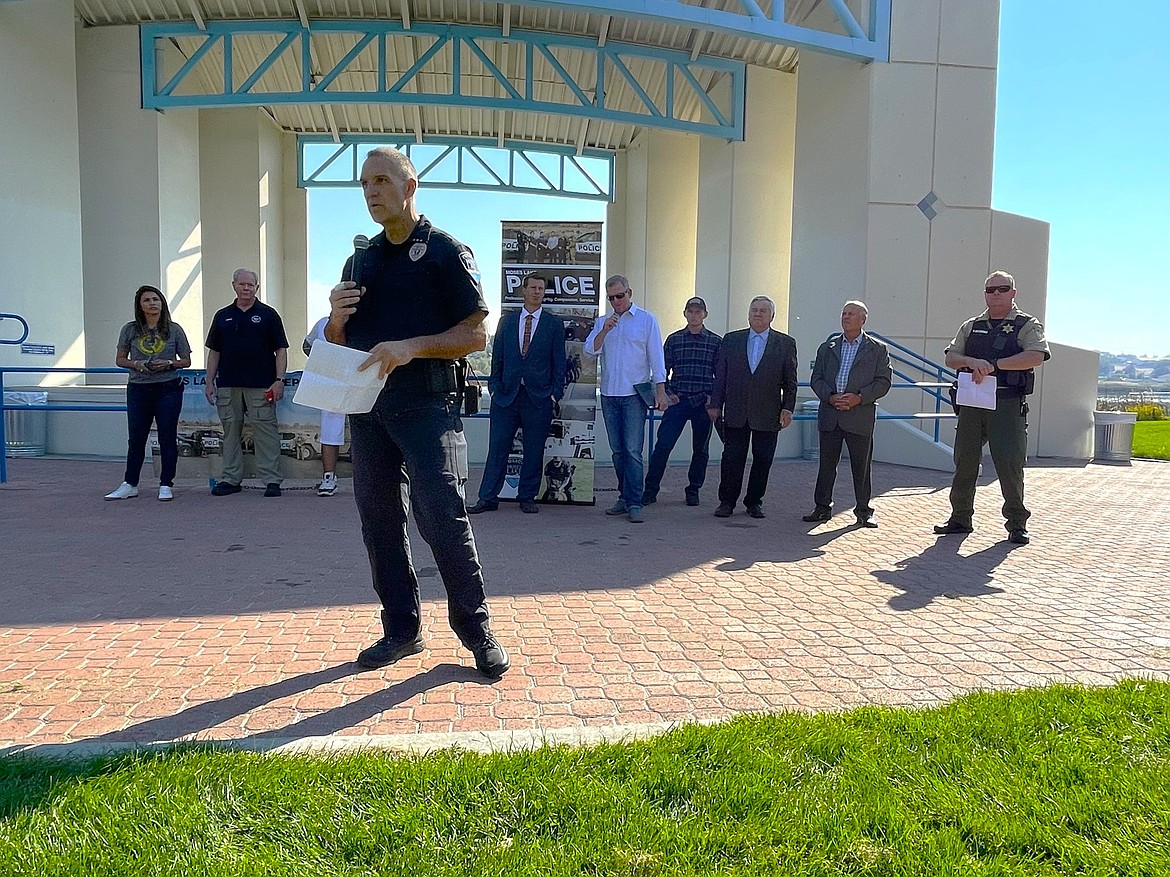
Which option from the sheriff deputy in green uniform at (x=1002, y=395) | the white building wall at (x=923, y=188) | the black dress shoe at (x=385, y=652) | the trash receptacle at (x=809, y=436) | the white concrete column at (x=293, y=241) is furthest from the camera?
the white concrete column at (x=293, y=241)

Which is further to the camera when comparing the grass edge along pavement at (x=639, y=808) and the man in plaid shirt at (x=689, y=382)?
the man in plaid shirt at (x=689, y=382)

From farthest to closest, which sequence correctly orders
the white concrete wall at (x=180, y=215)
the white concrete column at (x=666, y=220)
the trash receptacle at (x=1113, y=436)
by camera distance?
1. the white concrete column at (x=666, y=220)
2. the white concrete wall at (x=180, y=215)
3. the trash receptacle at (x=1113, y=436)

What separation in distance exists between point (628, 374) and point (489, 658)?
170 inches

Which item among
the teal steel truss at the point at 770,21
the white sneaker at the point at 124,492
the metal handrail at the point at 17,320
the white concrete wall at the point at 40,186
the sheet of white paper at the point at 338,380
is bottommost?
the white sneaker at the point at 124,492

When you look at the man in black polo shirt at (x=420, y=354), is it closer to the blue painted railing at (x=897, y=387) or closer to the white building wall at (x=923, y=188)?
the blue painted railing at (x=897, y=387)

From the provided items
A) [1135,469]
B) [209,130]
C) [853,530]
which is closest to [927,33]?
[1135,469]

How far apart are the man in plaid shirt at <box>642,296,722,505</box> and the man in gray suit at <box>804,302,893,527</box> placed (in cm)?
101

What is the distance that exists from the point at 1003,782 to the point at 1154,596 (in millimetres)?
3216

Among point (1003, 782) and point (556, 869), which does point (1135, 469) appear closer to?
point (1003, 782)

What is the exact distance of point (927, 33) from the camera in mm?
11891

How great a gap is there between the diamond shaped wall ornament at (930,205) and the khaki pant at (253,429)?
9020mm

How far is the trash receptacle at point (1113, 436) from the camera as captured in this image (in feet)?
42.2

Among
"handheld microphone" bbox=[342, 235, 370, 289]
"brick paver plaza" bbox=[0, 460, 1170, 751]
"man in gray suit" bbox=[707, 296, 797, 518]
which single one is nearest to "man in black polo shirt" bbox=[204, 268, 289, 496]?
"brick paver plaza" bbox=[0, 460, 1170, 751]

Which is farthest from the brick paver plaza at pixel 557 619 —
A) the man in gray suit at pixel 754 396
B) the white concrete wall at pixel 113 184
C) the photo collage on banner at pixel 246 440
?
the white concrete wall at pixel 113 184
